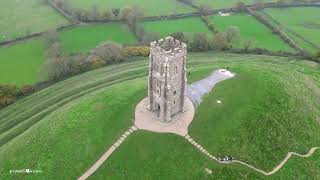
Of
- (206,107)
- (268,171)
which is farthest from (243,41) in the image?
(268,171)

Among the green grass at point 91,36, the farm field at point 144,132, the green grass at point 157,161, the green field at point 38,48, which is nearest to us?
the green grass at point 157,161

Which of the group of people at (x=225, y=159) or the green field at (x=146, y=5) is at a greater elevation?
the green field at (x=146, y=5)

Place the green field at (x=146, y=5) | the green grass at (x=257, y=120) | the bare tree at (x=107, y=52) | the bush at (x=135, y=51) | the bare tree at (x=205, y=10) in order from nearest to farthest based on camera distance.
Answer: the green grass at (x=257, y=120), the bare tree at (x=107, y=52), the bush at (x=135, y=51), the bare tree at (x=205, y=10), the green field at (x=146, y=5)

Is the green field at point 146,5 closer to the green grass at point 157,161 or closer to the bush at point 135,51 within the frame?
the bush at point 135,51

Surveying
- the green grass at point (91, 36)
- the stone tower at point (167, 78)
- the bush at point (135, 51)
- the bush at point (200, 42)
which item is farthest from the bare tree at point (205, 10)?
the stone tower at point (167, 78)

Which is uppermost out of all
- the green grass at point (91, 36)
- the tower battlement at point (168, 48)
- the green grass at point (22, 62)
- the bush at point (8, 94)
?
the tower battlement at point (168, 48)

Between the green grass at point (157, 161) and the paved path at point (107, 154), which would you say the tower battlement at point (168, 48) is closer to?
the green grass at point (157, 161)

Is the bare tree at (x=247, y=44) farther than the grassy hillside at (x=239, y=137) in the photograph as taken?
Yes
